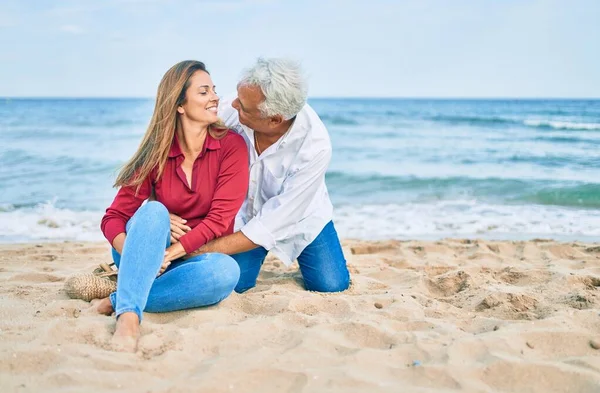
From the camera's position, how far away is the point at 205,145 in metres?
3.45

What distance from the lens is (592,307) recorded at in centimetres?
336

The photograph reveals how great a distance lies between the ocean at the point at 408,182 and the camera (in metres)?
6.80

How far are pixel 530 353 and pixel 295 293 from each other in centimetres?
146

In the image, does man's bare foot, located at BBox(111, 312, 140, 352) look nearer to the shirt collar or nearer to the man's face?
the shirt collar

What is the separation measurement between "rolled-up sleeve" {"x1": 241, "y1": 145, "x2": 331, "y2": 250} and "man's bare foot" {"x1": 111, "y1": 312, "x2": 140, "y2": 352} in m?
0.86

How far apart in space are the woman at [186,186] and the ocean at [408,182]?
247 millimetres

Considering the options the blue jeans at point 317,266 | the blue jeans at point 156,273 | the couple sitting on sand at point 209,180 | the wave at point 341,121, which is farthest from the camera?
the wave at point 341,121

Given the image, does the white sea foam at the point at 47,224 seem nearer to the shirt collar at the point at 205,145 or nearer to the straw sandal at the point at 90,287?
the straw sandal at the point at 90,287

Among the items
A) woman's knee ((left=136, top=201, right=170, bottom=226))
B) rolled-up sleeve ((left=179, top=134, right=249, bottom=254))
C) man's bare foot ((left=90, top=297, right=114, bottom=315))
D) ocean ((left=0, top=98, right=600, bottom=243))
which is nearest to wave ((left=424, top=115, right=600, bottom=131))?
ocean ((left=0, top=98, right=600, bottom=243))

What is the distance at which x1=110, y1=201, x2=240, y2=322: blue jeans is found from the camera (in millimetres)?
2945

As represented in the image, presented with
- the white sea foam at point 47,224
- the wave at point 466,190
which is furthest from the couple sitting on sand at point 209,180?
the wave at point 466,190

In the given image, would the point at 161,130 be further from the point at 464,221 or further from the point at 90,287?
the point at 464,221

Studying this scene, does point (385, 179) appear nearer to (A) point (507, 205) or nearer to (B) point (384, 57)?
(A) point (507, 205)

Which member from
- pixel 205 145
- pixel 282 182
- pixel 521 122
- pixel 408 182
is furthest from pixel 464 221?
pixel 521 122
